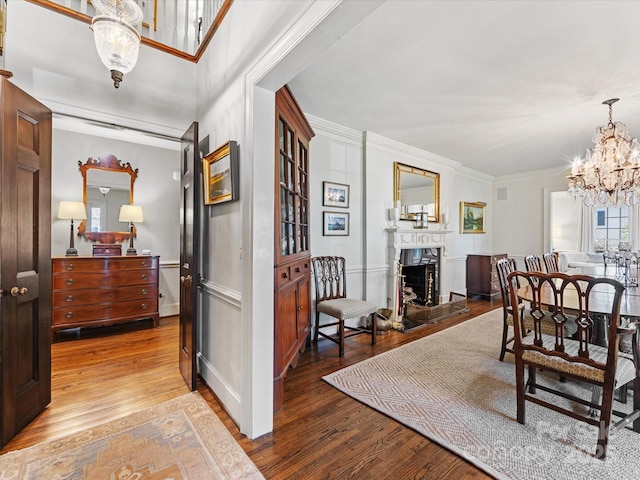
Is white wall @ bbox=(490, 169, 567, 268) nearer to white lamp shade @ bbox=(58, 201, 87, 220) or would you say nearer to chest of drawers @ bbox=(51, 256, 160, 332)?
chest of drawers @ bbox=(51, 256, 160, 332)

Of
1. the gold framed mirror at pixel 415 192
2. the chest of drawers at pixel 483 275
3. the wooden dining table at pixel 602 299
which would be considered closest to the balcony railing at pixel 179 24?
the gold framed mirror at pixel 415 192

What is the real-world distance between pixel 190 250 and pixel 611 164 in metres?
4.42

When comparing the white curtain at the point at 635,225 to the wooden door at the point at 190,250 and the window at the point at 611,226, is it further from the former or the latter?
the wooden door at the point at 190,250

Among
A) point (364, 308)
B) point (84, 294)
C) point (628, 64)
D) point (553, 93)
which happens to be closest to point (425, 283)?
point (364, 308)

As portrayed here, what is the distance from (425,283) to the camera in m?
5.16

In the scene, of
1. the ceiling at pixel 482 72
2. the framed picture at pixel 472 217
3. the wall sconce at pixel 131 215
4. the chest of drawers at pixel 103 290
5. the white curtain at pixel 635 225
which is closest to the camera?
the ceiling at pixel 482 72

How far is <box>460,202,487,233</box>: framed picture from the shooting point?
603cm

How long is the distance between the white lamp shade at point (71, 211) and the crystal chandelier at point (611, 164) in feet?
20.1

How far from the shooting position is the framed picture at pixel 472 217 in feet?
19.8

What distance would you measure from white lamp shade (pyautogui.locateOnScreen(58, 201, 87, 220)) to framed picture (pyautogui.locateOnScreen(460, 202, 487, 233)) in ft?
21.0

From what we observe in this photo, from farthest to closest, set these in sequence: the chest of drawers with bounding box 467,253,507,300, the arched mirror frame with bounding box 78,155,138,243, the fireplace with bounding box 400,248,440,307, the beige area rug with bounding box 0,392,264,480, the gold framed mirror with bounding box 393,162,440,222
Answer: the chest of drawers with bounding box 467,253,507,300, the fireplace with bounding box 400,248,440,307, the gold framed mirror with bounding box 393,162,440,222, the arched mirror frame with bounding box 78,155,138,243, the beige area rug with bounding box 0,392,264,480

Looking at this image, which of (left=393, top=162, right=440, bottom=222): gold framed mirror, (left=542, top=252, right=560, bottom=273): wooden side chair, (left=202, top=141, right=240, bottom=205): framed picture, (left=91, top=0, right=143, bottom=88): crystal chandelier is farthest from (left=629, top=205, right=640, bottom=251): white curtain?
(left=91, top=0, right=143, bottom=88): crystal chandelier

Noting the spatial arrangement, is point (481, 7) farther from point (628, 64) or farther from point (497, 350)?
point (497, 350)

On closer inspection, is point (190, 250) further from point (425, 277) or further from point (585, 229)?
point (585, 229)
